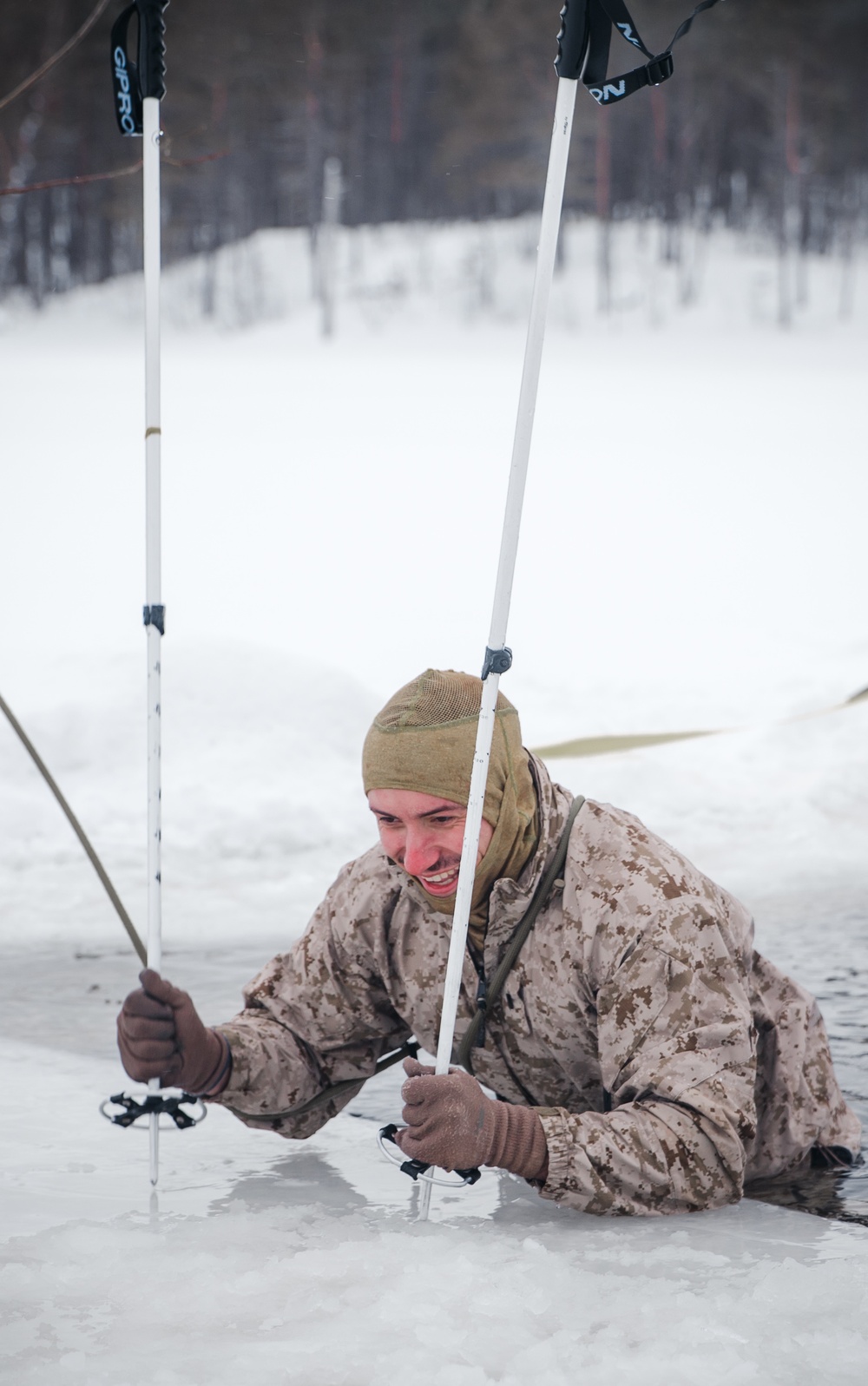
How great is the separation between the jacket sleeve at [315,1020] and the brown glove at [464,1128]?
13.7 inches

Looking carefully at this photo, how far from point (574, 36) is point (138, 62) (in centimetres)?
65

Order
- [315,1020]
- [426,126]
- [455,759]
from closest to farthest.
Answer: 1. [455,759]
2. [315,1020]
3. [426,126]

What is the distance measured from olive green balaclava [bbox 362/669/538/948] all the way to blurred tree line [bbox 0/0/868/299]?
32.7 ft

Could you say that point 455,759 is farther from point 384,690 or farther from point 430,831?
point 384,690

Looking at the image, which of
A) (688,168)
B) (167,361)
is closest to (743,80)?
(688,168)

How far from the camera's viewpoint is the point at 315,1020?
206 centimetres

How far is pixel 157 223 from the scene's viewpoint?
73.9 inches

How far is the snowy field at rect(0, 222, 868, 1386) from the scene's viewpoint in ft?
5.30

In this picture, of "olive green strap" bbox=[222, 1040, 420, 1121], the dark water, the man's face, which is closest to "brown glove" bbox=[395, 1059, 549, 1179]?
the man's face

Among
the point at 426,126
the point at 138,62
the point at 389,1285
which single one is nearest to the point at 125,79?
the point at 138,62

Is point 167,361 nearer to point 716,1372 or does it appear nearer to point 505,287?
point 505,287

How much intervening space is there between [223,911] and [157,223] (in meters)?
2.55

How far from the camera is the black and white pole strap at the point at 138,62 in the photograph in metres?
1.89

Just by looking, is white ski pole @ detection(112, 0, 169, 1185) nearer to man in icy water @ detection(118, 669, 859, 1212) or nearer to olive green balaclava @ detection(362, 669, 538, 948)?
man in icy water @ detection(118, 669, 859, 1212)
